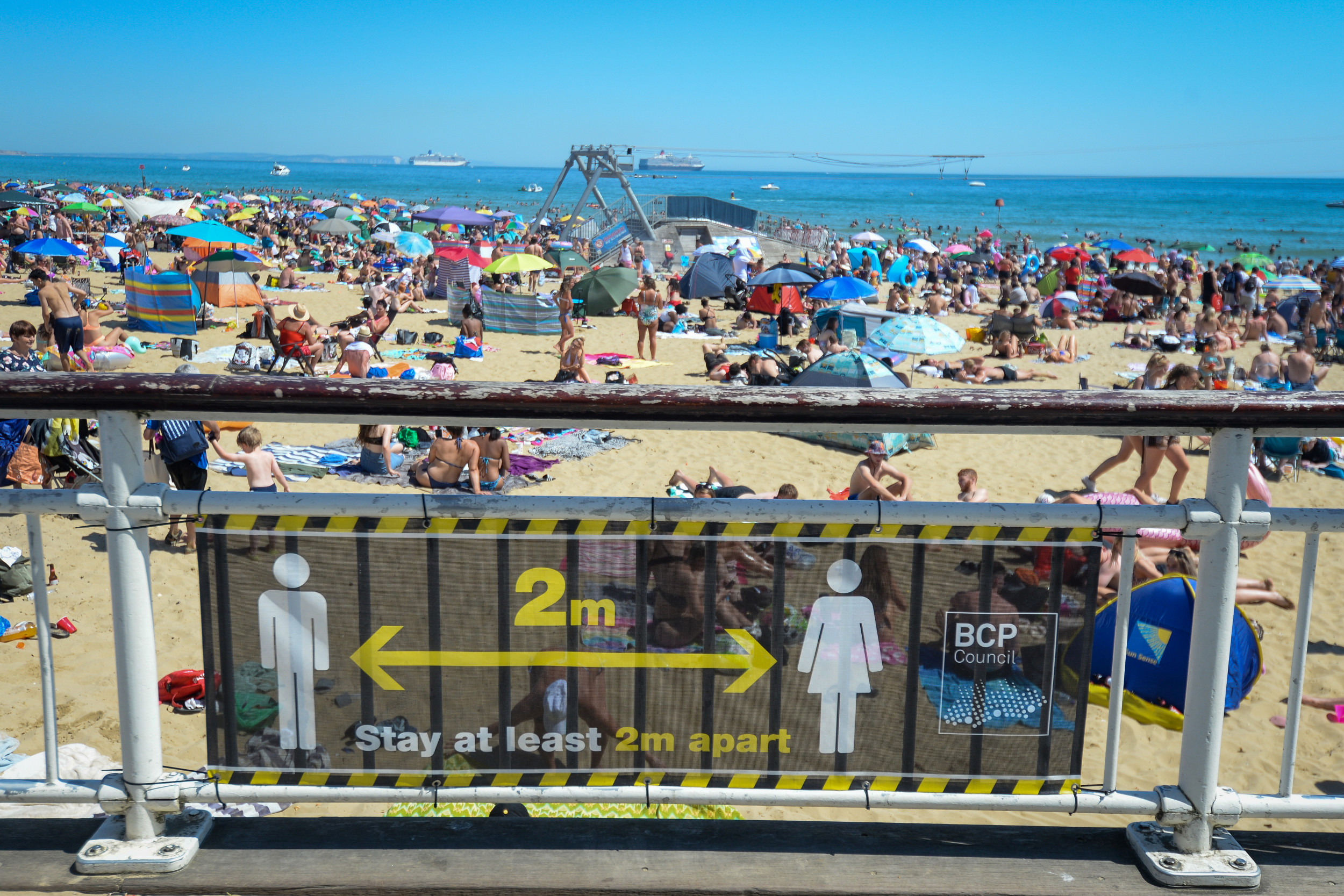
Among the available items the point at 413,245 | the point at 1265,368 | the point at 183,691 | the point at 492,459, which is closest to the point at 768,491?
the point at 492,459

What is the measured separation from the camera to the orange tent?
20.5 meters

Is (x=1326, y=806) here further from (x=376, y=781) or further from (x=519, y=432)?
(x=519, y=432)

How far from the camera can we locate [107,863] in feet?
6.67

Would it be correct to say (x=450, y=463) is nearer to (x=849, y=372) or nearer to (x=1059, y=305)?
(x=849, y=372)

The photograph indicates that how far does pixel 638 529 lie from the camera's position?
6.72 feet

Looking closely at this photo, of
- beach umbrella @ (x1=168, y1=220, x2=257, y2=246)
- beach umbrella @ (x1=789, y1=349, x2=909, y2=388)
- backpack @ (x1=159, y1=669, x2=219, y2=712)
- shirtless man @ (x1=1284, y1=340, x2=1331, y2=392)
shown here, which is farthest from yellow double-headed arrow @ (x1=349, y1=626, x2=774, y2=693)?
beach umbrella @ (x1=168, y1=220, x2=257, y2=246)

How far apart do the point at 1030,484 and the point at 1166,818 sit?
901cm

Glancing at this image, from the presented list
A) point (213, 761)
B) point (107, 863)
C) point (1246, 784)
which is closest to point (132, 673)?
point (213, 761)

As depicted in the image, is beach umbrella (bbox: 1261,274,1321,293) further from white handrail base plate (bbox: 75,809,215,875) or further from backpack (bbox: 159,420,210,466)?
white handrail base plate (bbox: 75,809,215,875)

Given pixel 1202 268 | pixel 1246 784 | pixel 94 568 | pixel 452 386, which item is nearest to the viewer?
pixel 452 386

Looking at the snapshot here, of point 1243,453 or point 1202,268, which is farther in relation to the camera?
point 1202,268

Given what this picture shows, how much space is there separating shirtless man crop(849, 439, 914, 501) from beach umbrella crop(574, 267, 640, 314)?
12.7 metres

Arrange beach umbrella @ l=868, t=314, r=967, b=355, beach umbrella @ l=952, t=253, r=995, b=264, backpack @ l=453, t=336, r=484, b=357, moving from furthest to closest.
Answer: beach umbrella @ l=952, t=253, r=995, b=264, backpack @ l=453, t=336, r=484, b=357, beach umbrella @ l=868, t=314, r=967, b=355

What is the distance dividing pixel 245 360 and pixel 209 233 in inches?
224
